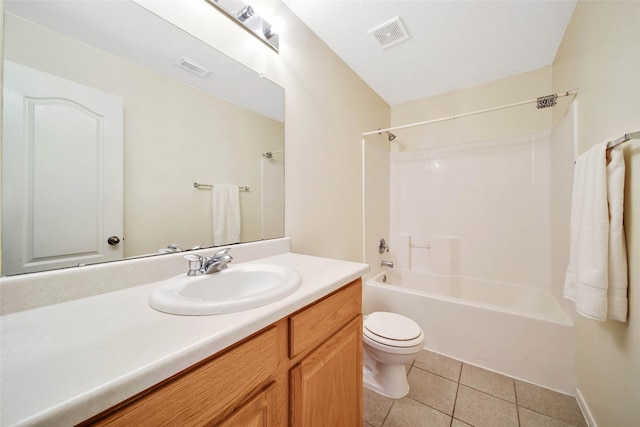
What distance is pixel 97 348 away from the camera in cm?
42

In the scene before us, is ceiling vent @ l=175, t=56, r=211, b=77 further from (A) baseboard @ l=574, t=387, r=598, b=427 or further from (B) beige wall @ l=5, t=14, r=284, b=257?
(A) baseboard @ l=574, t=387, r=598, b=427

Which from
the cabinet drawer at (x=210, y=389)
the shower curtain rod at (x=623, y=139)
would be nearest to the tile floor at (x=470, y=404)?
the cabinet drawer at (x=210, y=389)

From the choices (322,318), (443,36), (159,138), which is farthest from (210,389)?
(443,36)

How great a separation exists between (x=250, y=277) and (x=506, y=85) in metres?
2.73

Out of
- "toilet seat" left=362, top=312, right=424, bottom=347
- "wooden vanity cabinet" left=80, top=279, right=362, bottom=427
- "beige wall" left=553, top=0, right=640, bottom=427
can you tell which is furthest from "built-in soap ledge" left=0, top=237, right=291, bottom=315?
"beige wall" left=553, top=0, right=640, bottom=427

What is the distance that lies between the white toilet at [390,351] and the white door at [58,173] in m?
1.34

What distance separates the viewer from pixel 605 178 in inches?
36.3

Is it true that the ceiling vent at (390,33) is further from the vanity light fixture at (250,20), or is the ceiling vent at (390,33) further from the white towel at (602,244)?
the white towel at (602,244)

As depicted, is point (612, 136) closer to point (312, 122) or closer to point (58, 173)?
point (312, 122)

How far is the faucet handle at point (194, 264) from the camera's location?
2.72ft

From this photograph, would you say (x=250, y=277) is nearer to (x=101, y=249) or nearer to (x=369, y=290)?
(x=101, y=249)

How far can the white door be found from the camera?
2.02 feet

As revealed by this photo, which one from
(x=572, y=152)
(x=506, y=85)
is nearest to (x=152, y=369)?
(x=572, y=152)

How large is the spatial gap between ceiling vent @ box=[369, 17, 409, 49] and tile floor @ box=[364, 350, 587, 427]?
7.65 feet
